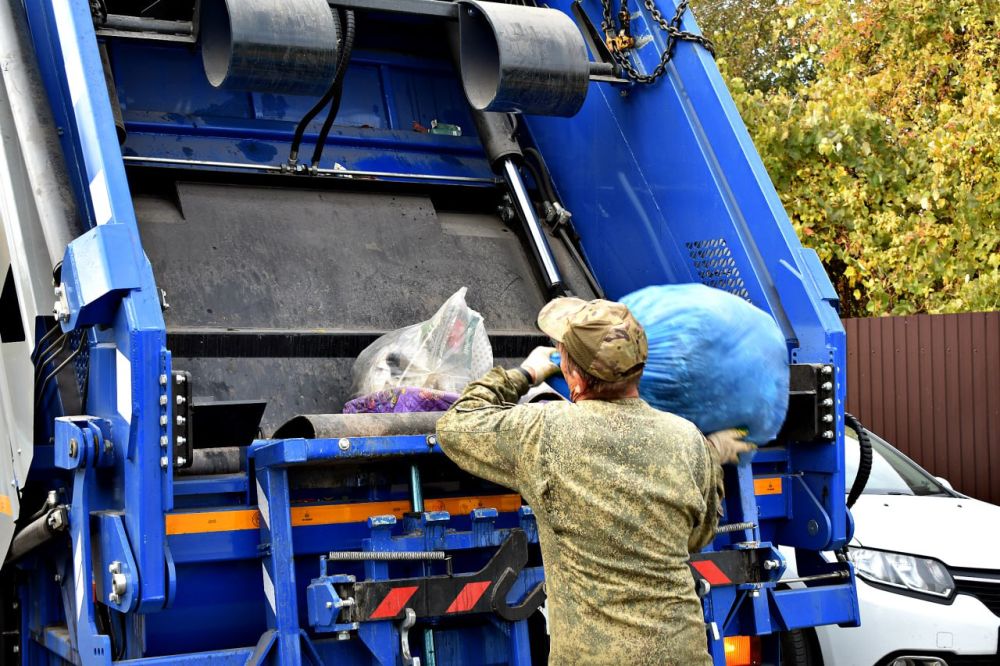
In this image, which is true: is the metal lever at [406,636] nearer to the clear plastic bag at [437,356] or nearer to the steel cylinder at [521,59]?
the clear plastic bag at [437,356]

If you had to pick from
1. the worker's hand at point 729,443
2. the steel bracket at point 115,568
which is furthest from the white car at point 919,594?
the steel bracket at point 115,568

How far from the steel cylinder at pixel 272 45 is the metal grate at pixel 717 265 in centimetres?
119

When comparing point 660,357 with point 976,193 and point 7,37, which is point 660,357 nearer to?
point 7,37

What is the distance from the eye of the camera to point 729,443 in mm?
2869

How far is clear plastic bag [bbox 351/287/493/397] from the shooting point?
3316 mm

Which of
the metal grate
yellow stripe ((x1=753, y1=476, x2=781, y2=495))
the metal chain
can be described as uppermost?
Answer: the metal chain

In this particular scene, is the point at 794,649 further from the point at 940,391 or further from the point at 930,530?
the point at 940,391

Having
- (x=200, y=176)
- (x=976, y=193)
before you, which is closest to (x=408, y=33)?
(x=200, y=176)

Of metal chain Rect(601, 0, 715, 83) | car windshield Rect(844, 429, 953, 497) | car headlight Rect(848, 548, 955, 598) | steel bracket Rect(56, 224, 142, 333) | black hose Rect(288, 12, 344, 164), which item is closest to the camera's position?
steel bracket Rect(56, 224, 142, 333)

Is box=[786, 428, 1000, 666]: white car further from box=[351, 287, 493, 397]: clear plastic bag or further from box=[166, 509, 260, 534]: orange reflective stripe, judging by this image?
box=[166, 509, 260, 534]: orange reflective stripe

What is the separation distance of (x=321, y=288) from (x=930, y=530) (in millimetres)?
2572

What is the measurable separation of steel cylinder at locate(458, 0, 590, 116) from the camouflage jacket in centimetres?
166

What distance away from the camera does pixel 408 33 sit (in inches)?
172

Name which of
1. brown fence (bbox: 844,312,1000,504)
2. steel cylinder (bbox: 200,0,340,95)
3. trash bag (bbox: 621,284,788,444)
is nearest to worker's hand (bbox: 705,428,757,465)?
trash bag (bbox: 621,284,788,444)
